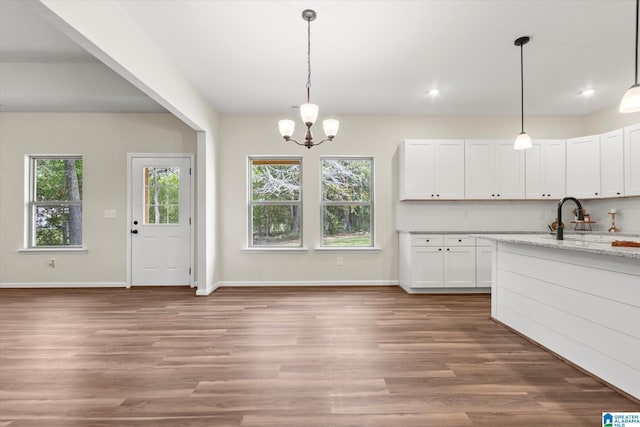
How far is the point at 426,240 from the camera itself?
4.73 m

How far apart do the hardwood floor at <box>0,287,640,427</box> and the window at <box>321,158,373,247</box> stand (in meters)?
1.61

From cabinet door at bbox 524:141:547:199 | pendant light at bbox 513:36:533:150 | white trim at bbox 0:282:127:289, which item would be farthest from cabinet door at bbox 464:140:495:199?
white trim at bbox 0:282:127:289

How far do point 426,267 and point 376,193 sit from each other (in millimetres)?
1386

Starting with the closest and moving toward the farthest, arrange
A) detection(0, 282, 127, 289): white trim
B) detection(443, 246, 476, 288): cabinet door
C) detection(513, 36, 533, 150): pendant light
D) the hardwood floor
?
the hardwood floor, detection(513, 36, 533, 150): pendant light, detection(443, 246, 476, 288): cabinet door, detection(0, 282, 127, 289): white trim

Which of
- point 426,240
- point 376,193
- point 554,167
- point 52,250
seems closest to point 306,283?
point 376,193

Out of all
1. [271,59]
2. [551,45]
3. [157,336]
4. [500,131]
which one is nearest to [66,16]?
[271,59]

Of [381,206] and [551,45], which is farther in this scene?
[381,206]

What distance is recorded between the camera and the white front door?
5.15m

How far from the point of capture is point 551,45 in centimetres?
318

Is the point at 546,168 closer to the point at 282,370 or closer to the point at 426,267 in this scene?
the point at 426,267

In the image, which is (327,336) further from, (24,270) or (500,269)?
(24,270)

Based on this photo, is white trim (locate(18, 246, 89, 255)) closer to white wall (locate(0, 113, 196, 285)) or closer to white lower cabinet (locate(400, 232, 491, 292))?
white wall (locate(0, 113, 196, 285))

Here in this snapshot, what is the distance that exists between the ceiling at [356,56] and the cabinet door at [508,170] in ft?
2.16

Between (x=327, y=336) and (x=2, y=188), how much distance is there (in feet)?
18.6
